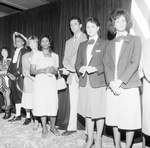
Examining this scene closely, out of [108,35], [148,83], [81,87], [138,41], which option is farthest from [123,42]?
[108,35]

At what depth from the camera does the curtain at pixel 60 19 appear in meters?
3.29

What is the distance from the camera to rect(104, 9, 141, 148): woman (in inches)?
82.0

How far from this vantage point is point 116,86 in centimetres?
208

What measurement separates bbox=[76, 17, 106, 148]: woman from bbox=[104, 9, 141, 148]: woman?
0.51 feet

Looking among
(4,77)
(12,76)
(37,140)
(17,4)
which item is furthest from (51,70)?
(17,4)

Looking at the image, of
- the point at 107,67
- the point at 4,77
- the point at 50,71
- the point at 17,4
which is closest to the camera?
the point at 107,67

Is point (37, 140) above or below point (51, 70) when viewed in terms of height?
below

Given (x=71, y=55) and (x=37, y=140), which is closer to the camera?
(x=37, y=140)

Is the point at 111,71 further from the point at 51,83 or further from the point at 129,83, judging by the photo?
the point at 51,83

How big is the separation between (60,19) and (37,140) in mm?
2464

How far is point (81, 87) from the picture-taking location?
2.51 metres

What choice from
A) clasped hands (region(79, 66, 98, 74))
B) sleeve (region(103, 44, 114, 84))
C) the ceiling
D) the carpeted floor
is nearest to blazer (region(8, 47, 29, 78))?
the carpeted floor

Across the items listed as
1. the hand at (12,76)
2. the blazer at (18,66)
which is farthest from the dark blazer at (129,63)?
the hand at (12,76)

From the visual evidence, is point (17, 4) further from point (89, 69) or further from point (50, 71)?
point (89, 69)
